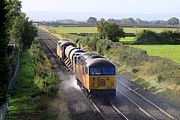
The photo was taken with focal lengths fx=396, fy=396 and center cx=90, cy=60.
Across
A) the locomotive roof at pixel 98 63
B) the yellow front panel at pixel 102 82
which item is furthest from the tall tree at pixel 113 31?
the yellow front panel at pixel 102 82

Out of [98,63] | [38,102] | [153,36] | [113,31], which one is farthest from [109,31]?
[38,102]

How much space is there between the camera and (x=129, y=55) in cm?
5006

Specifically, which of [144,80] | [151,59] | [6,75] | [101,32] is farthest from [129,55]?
[101,32]

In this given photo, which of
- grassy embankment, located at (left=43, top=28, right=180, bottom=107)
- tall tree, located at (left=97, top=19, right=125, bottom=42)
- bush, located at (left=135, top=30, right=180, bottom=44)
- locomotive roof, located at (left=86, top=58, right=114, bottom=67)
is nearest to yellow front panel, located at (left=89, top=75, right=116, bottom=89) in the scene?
locomotive roof, located at (left=86, top=58, right=114, bottom=67)

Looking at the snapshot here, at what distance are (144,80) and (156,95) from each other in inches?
247

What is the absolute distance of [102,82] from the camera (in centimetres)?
2802

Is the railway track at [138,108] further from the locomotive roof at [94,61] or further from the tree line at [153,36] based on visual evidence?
the tree line at [153,36]

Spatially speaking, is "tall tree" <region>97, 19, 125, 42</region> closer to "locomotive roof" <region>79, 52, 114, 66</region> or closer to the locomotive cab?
"locomotive roof" <region>79, 52, 114, 66</region>

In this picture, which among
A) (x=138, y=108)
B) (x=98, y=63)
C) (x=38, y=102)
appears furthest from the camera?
(x=98, y=63)

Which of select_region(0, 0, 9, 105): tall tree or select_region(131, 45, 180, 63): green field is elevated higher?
select_region(0, 0, 9, 105): tall tree

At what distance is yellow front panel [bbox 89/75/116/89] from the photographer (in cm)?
2791

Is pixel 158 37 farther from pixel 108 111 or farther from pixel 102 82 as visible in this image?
pixel 108 111

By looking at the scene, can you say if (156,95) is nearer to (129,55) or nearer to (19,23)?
(129,55)

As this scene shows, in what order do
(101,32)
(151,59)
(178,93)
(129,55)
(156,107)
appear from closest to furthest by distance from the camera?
(156,107), (178,93), (151,59), (129,55), (101,32)
